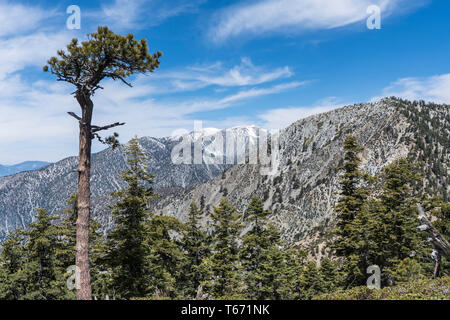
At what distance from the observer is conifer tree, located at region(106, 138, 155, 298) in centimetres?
1998

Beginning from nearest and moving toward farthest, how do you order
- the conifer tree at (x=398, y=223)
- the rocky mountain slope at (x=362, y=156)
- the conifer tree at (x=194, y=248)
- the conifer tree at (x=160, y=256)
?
1. the conifer tree at (x=160, y=256)
2. the conifer tree at (x=398, y=223)
3. the conifer tree at (x=194, y=248)
4. the rocky mountain slope at (x=362, y=156)

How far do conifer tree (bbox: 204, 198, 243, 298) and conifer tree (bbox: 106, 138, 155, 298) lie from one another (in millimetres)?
6309

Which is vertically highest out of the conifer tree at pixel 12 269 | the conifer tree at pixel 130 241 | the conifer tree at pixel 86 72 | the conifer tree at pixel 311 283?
the conifer tree at pixel 86 72

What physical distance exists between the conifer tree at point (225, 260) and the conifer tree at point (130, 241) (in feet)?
20.7

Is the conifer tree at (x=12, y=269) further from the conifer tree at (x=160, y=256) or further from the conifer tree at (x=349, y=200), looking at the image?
the conifer tree at (x=349, y=200)

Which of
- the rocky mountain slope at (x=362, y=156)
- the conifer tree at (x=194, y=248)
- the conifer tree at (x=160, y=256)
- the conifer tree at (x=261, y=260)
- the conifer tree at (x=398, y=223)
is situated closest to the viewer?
the conifer tree at (x=160, y=256)

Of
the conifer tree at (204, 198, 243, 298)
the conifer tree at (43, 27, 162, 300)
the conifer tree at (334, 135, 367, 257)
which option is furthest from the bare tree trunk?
the conifer tree at (334, 135, 367, 257)

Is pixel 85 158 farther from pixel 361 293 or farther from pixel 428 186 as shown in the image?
pixel 428 186

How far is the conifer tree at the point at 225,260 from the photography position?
24.8 meters

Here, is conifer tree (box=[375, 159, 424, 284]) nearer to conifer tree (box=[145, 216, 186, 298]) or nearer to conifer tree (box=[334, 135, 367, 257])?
conifer tree (box=[334, 135, 367, 257])

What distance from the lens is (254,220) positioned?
1084 inches

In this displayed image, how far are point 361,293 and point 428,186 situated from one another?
11716 cm

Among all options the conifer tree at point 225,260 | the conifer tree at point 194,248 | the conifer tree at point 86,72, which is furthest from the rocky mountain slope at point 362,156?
the conifer tree at point 86,72
